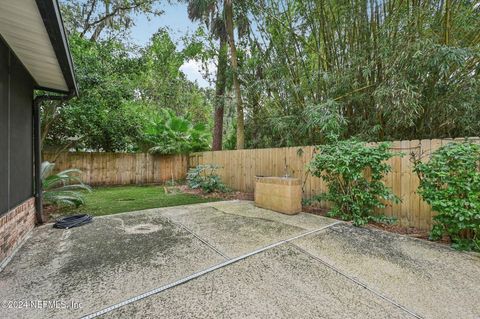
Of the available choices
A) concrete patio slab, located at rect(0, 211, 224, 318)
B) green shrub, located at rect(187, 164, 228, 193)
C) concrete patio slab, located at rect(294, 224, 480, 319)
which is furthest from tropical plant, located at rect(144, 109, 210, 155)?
concrete patio slab, located at rect(294, 224, 480, 319)

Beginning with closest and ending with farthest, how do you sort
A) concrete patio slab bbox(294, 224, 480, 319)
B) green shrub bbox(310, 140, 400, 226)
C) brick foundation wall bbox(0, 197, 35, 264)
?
concrete patio slab bbox(294, 224, 480, 319)
brick foundation wall bbox(0, 197, 35, 264)
green shrub bbox(310, 140, 400, 226)

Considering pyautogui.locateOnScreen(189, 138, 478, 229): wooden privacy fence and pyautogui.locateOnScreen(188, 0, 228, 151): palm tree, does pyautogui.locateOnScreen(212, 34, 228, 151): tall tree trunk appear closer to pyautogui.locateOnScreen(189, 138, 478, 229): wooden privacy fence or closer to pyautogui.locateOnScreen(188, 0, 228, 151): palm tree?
pyautogui.locateOnScreen(188, 0, 228, 151): palm tree

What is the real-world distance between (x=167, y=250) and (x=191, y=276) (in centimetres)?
71

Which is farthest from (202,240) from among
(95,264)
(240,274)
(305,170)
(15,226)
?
(305,170)

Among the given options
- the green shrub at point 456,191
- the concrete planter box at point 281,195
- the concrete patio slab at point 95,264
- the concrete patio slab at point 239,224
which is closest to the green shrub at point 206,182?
the concrete patio slab at point 239,224

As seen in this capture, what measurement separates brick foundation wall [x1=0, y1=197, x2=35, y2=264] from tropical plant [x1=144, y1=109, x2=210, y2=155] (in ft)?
19.7

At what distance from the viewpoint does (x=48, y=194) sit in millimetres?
4066

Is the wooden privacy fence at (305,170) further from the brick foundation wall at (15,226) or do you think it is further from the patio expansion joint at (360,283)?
the brick foundation wall at (15,226)

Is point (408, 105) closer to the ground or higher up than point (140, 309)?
higher up

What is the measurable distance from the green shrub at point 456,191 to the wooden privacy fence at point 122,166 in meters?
8.95

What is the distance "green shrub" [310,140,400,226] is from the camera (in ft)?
11.2

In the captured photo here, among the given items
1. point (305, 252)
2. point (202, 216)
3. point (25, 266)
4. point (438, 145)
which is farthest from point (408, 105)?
point (25, 266)

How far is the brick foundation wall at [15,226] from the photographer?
2223 millimetres

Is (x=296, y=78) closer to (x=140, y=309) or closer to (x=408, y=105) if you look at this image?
(x=408, y=105)
